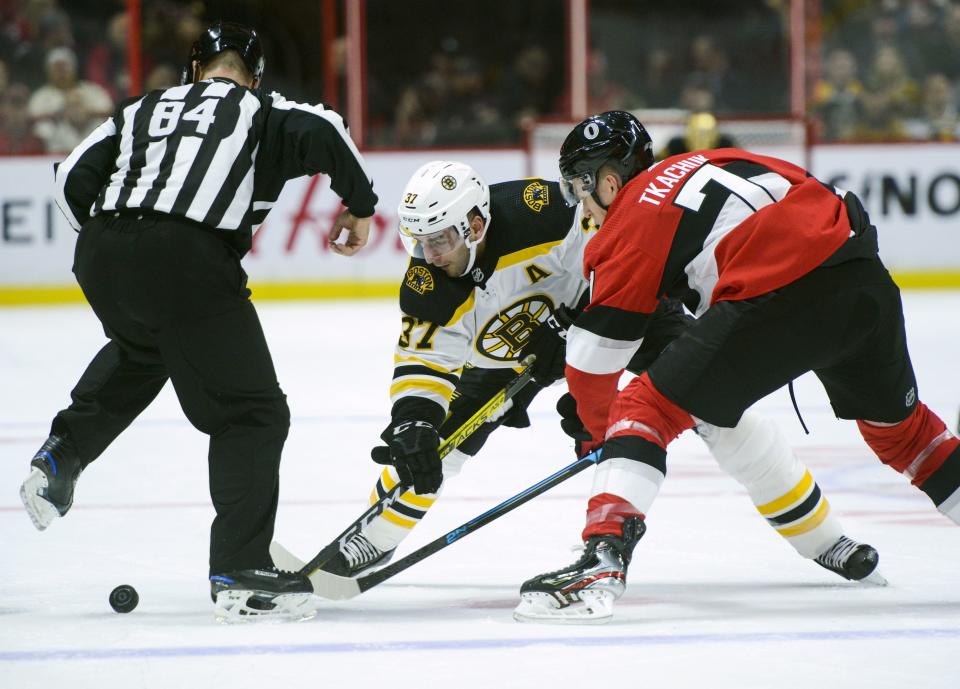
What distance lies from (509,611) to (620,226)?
722 millimetres

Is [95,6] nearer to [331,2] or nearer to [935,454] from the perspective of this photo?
[331,2]

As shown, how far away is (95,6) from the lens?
9391 mm

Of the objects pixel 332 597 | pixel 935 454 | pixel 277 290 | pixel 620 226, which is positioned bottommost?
pixel 277 290

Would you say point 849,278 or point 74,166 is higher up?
point 74,166

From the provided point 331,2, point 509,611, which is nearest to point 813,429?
point 509,611

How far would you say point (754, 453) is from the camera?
9.16ft

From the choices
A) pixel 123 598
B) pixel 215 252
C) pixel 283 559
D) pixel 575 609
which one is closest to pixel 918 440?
pixel 575 609

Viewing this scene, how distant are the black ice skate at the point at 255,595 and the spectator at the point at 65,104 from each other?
676 centimetres

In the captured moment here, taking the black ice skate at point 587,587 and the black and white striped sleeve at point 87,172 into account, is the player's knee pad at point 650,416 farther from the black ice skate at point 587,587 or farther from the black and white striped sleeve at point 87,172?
the black and white striped sleeve at point 87,172

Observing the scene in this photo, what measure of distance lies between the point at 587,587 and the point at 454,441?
1.90ft

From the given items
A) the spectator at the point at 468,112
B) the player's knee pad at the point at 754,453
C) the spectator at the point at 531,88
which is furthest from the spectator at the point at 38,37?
the player's knee pad at the point at 754,453

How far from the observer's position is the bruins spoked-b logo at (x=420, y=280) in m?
2.97

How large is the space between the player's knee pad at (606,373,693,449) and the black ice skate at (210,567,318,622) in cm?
65

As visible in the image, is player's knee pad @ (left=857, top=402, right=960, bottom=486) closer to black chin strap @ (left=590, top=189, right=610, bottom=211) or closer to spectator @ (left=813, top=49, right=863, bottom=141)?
black chin strap @ (left=590, top=189, right=610, bottom=211)
